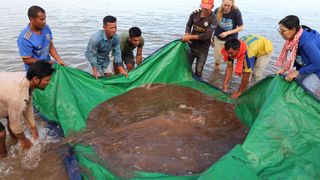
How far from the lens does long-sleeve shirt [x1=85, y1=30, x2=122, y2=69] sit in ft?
15.3

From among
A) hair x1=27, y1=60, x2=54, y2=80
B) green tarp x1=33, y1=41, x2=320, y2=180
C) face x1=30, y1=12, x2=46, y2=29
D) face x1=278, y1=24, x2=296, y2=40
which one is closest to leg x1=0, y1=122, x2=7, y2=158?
green tarp x1=33, y1=41, x2=320, y2=180

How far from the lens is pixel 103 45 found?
4816 millimetres

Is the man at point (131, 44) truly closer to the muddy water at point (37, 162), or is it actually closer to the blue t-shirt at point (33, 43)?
the blue t-shirt at point (33, 43)

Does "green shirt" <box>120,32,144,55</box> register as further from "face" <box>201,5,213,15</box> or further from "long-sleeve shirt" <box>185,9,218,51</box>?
"face" <box>201,5,213,15</box>

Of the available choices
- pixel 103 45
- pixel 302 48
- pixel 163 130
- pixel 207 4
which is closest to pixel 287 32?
pixel 302 48

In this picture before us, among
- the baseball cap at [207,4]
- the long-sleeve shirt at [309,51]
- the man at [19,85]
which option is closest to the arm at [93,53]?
the man at [19,85]

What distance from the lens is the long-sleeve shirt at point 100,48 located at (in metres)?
4.67

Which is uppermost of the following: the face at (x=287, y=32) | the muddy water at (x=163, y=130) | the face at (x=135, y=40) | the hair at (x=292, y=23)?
the hair at (x=292, y=23)

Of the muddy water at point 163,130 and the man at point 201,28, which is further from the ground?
the man at point 201,28

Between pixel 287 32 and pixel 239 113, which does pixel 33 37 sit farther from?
pixel 287 32

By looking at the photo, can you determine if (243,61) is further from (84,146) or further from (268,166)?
(84,146)

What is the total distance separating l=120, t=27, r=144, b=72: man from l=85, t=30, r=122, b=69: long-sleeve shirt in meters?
0.30

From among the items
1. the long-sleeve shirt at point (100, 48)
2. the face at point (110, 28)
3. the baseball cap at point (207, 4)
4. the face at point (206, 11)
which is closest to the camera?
the face at point (110, 28)

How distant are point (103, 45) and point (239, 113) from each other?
7.88 ft
